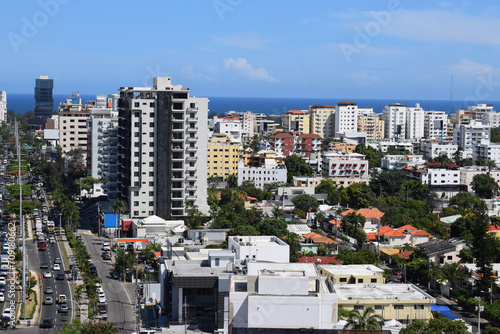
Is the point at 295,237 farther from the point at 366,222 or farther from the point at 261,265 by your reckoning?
the point at 261,265

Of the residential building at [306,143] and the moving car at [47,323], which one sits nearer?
the moving car at [47,323]

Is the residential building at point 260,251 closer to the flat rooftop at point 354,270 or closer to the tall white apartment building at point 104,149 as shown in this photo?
the flat rooftop at point 354,270

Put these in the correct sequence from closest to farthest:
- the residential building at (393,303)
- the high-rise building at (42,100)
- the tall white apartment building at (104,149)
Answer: the residential building at (393,303) → the tall white apartment building at (104,149) → the high-rise building at (42,100)

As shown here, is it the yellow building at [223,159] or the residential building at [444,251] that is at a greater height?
the yellow building at [223,159]

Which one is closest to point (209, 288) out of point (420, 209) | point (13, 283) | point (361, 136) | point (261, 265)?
point (261, 265)

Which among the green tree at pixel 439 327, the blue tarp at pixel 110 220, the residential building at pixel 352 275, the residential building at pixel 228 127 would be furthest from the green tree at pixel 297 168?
the green tree at pixel 439 327

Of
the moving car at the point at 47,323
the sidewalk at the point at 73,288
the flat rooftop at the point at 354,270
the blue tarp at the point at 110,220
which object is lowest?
the moving car at the point at 47,323

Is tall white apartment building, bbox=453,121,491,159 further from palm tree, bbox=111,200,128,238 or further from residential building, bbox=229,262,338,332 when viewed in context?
residential building, bbox=229,262,338,332
